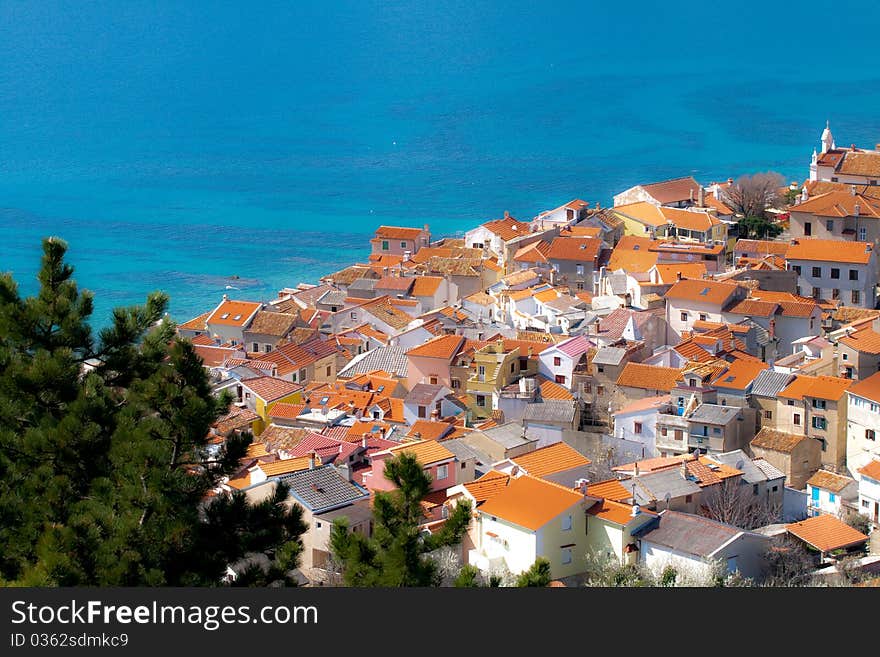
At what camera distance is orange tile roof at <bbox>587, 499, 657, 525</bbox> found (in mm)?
14481

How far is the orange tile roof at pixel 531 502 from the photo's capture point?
14.2m

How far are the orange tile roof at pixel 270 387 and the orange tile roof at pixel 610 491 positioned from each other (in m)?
7.41

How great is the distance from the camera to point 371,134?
69062mm

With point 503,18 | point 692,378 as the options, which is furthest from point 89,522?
point 503,18

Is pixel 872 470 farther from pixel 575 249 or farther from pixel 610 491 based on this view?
pixel 575 249

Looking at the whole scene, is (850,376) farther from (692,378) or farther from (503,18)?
(503,18)

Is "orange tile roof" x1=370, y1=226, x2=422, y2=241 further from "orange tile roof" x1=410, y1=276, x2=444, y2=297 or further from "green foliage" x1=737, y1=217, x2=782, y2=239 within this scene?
"green foliage" x1=737, y1=217, x2=782, y2=239

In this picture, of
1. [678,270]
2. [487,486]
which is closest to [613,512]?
[487,486]

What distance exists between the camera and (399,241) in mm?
33781

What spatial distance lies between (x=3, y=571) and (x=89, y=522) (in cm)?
74

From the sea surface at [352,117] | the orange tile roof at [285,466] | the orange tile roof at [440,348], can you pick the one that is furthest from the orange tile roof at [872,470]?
the sea surface at [352,117]

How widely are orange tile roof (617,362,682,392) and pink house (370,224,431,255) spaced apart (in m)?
13.3

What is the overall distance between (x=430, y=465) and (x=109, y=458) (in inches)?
321

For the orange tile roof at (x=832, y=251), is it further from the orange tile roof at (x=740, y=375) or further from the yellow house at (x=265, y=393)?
the yellow house at (x=265, y=393)
